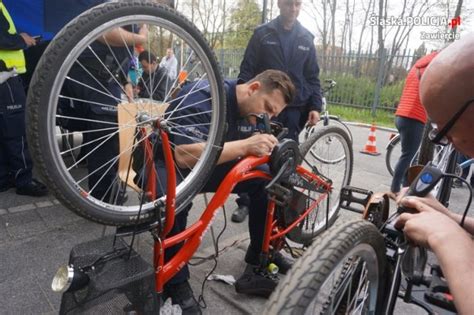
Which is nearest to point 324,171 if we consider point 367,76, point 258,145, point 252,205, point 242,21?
point 252,205

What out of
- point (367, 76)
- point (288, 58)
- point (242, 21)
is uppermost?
point (242, 21)

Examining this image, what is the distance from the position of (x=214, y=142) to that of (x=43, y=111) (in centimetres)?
77

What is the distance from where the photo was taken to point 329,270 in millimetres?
856

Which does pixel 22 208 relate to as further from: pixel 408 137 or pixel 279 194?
pixel 408 137

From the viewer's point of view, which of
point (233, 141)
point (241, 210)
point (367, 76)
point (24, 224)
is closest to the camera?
point (233, 141)

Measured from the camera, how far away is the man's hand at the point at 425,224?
0.87m

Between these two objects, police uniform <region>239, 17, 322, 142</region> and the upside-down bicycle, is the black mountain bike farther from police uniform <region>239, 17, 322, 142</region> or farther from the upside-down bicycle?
police uniform <region>239, 17, 322, 142</region>

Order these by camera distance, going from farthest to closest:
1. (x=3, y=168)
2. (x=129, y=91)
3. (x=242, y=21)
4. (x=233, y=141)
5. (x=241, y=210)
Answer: (x=242, y=21)
(x=3, y=168)
(x=241, y=210)
(x=233, y=141)
(x=129, y=91)

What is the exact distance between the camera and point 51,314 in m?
1.78

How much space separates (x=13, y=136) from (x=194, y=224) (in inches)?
89.9

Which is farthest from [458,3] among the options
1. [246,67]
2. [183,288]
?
[183,288]

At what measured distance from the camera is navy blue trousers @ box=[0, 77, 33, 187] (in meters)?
3.02

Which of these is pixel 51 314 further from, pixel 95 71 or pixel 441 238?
pixel 441 238

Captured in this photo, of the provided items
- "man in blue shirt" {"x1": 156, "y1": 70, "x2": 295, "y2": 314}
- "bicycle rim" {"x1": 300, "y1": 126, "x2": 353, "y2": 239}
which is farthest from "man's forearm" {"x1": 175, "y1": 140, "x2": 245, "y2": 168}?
"bicycle rim" {"x1": 300, "y1": 126, "x2": 353, "y2": 239}
